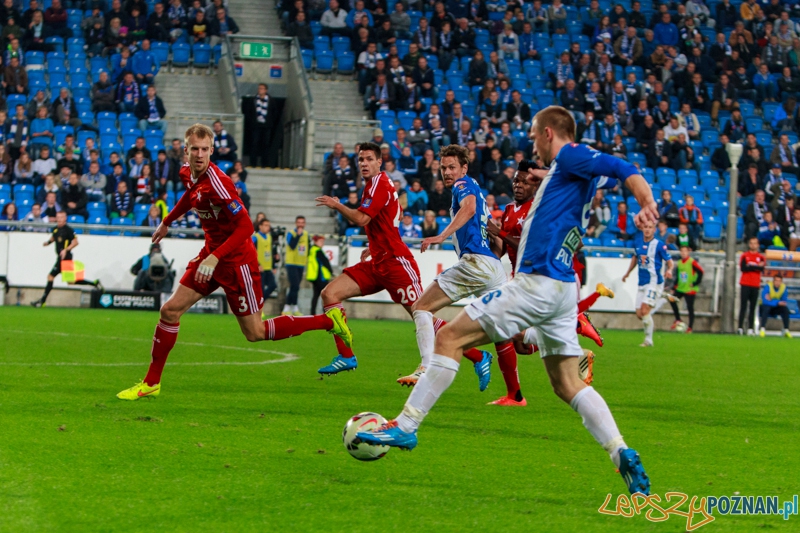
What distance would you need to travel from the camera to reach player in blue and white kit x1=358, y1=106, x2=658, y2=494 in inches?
214

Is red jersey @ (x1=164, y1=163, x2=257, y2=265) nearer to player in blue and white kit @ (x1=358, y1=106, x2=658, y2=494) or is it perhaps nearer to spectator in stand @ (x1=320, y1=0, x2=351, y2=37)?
Answer: player in blue and white kit @ (x1=358, y1=106, x2=658, y2=494)

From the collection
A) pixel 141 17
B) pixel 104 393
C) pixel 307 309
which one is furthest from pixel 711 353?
pixel 141 17

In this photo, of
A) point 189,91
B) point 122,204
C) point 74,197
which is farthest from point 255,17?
point 74,197

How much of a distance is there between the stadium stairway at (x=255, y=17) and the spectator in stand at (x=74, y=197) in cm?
933

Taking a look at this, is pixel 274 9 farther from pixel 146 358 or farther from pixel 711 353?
pixel 146 358

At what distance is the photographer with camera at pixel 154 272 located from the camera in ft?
74.7

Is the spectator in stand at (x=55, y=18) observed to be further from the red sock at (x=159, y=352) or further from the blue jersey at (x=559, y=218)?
the blue jersey at (x=559, y=218)

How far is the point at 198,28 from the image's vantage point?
29.2m

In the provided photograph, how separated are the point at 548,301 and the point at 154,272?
18440mm

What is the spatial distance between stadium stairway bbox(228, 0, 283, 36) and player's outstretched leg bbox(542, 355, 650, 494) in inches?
1054

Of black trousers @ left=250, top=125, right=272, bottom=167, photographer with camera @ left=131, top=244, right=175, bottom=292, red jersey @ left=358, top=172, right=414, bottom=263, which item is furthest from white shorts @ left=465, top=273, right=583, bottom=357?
black trousers @ left=250, top=125, right=272, bottom=167

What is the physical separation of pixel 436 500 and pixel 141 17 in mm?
25648

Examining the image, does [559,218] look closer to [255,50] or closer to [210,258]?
[210,258]

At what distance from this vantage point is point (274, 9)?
1251 inches
